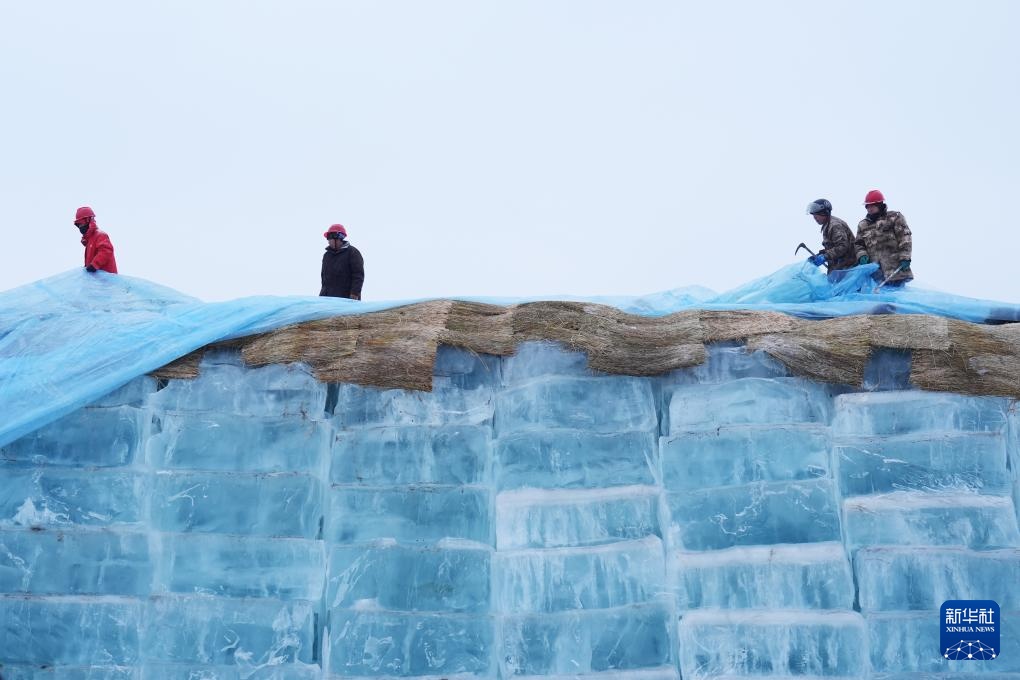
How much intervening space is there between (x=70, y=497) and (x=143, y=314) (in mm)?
1166

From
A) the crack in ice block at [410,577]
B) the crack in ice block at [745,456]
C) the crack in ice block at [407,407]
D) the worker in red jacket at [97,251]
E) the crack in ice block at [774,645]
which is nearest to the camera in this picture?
the crack in ice block at [774,645]

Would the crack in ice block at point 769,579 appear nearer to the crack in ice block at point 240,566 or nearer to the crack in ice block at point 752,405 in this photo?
the crack in ice block at point 752,405

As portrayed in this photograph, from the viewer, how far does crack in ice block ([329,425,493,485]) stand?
6449 mm

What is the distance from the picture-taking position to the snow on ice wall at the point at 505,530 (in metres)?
6.27

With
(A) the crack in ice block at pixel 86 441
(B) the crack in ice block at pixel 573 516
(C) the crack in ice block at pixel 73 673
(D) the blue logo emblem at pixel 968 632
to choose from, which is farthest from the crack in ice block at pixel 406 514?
(D) the blue logo emblem at pixel 968 632

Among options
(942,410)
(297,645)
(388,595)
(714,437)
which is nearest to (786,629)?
(714,437)

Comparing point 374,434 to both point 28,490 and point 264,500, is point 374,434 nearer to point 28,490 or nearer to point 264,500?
point 264,500

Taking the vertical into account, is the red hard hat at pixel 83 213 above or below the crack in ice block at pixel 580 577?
above

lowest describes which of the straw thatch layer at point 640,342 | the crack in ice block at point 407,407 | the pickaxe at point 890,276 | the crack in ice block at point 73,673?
the crack in ice block at point 73,673

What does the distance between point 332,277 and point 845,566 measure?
427cm

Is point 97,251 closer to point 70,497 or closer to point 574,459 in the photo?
point 70,497

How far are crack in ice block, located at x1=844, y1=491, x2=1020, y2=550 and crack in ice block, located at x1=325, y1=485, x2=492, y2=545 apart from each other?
213cm

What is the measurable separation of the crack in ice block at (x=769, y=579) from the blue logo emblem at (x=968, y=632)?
0.54 m

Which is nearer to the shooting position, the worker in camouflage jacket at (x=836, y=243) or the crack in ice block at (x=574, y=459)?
the crack in ice block at (x=574, y=459)
